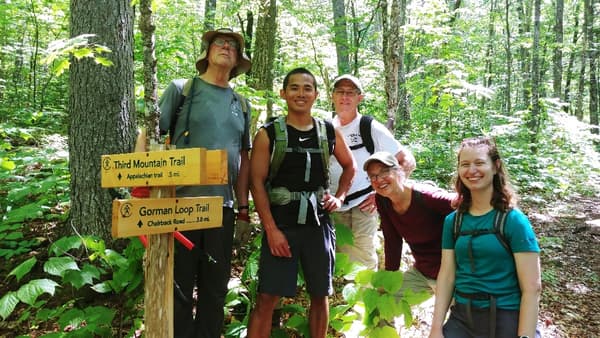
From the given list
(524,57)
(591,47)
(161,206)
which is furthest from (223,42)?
(524,57)

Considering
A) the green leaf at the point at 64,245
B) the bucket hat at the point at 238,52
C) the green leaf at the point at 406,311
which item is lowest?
the green leaf at the point at 406,311

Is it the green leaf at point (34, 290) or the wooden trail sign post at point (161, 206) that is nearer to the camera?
the wooden trail sign post at point (161, 206)

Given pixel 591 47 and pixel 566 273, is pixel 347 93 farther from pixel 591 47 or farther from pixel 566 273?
Result: pixel 591 47

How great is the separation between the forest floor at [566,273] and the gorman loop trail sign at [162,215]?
Answer: 2966 millimetres

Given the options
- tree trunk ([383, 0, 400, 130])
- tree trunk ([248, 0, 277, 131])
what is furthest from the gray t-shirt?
tree trunk ([248, 0, 277, 131])

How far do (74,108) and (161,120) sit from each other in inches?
83.4

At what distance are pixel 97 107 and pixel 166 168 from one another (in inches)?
107

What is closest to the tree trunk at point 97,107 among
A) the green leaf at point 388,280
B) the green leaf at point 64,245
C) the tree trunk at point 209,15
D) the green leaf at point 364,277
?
the green leaf at point 64,245

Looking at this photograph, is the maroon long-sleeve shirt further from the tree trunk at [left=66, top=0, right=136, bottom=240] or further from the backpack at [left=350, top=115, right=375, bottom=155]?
the tree trunk at [left=66, top=0, right=136, bottom=240]

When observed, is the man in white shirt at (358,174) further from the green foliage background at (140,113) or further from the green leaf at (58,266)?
the green leaf at (58,266)

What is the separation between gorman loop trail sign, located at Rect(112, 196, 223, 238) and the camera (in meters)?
2.11

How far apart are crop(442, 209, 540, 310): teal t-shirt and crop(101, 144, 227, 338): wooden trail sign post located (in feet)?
5.57

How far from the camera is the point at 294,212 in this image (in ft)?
10.4

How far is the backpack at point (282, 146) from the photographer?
3.15m
